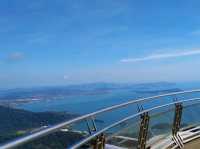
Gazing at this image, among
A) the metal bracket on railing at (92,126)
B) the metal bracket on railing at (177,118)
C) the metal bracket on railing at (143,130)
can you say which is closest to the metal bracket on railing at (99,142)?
the metal bracket on railing at (92,126)

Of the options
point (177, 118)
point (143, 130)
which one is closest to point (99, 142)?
point (143, 130)

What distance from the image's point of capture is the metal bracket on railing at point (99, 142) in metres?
5.04

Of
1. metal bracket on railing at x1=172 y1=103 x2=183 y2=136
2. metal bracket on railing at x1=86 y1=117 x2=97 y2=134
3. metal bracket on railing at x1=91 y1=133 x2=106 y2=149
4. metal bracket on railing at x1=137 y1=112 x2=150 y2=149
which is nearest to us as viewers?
metal bracket on railing at x1=86 y1=117 x2=97 y2=134

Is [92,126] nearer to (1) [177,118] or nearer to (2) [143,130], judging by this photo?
(2) [143,130]

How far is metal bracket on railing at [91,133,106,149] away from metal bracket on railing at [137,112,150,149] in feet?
6.77

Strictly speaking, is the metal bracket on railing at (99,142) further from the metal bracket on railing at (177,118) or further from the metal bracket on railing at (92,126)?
the metal bracket on railing at (177,118)

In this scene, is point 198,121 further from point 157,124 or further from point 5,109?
point 5,109

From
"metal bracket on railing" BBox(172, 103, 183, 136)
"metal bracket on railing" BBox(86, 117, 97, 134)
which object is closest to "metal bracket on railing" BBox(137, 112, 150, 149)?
"metal bracket on railing" BBox(172, 103, 183, 136)

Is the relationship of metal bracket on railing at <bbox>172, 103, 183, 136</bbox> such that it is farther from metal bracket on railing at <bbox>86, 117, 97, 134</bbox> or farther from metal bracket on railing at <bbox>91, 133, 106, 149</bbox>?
metal bracket on railing at <bbox>86, 117, 97, 134</bbox>

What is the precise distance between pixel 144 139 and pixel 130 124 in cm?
88

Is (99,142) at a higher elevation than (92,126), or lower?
lower

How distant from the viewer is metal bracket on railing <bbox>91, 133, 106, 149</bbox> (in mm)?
5039

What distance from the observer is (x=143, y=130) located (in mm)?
7328

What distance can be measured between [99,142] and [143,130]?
230 centimetres
